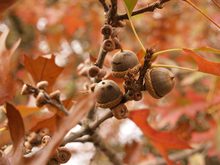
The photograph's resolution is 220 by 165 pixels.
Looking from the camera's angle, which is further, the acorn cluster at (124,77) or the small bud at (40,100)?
the small bud at (40,100)

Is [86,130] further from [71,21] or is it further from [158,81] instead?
[71,21]

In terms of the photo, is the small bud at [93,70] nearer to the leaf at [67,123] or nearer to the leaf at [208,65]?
the leaf at [208,65]

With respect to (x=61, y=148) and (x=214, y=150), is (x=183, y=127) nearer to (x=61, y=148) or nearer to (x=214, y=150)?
(x=214, y=150)

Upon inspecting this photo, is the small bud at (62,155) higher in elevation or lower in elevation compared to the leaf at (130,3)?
lower

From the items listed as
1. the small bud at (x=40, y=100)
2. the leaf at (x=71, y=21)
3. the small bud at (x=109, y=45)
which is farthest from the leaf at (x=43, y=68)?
the leaf at (x=71, y=21)

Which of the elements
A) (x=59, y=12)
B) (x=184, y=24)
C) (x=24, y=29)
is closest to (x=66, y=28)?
(x=59, y=12)

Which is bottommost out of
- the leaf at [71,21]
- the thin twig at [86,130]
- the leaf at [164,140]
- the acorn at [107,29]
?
the leaf at [71,21]

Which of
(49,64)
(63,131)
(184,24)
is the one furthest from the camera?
(184,24)
